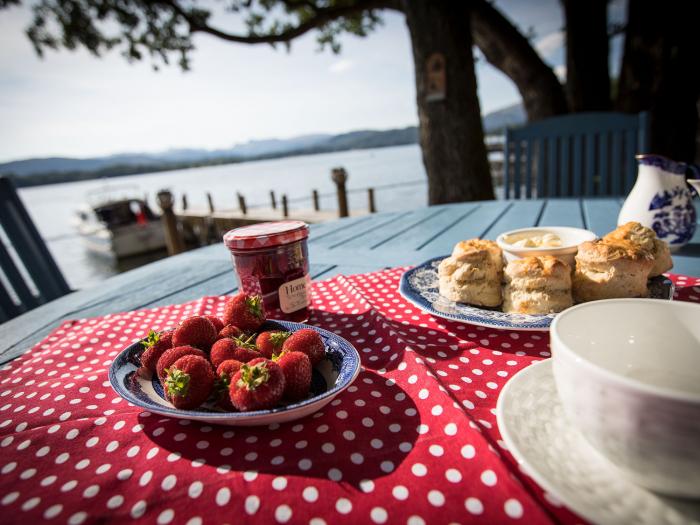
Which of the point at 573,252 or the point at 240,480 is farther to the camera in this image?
the point at 573,252

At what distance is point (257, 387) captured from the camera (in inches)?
19.8

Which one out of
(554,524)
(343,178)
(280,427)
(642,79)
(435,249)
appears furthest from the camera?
(343,178)

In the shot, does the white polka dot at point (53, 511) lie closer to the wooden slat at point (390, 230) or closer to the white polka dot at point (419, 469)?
the white polka dot at point (419, 469)

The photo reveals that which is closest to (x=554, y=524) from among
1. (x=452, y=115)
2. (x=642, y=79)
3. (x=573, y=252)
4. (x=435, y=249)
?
(x=573, y=252)

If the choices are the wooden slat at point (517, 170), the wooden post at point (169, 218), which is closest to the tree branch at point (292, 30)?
the wooden post at point (169, 218)

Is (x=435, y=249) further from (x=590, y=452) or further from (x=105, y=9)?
(x=105, y=9)

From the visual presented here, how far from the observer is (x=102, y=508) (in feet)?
1.40

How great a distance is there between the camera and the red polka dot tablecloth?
16.2 inches

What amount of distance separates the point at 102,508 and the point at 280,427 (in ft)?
0.71

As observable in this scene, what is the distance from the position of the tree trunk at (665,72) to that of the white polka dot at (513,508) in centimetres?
651

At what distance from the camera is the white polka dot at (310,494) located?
421 mm

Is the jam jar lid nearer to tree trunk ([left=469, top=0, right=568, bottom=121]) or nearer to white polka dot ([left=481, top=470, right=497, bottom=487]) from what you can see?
white polka dot ([left=481, top=470, right=497, bottom=487])

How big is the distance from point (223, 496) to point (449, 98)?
14.2 ft

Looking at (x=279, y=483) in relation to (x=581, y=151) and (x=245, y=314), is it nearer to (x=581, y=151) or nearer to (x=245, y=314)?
(x=245, y=314)
